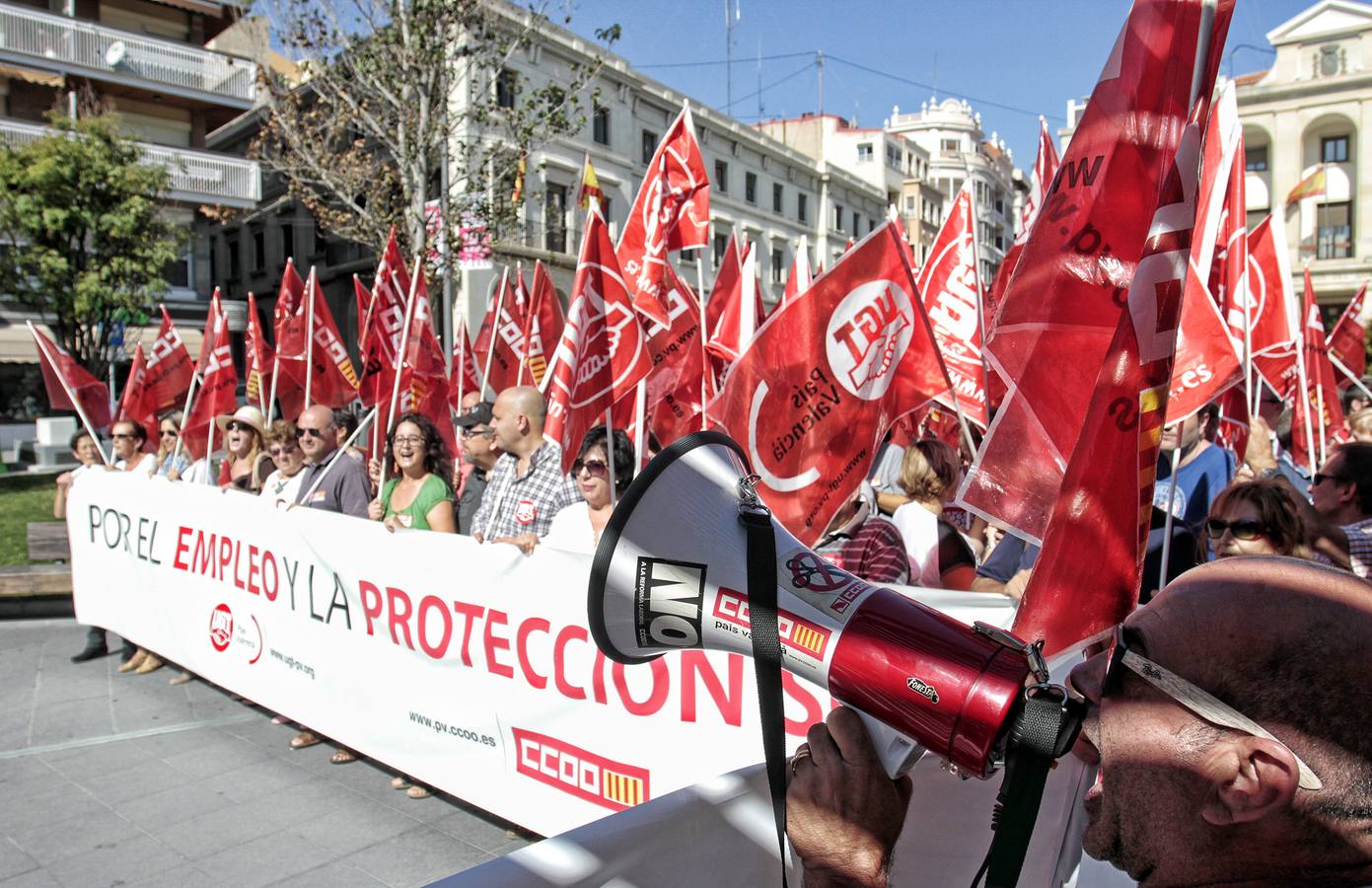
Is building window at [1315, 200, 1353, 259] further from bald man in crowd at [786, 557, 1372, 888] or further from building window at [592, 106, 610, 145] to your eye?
bald man in crowd at [786, 557, 1372, 888]

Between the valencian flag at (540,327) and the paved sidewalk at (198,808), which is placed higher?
the valencian flag at (540,327)

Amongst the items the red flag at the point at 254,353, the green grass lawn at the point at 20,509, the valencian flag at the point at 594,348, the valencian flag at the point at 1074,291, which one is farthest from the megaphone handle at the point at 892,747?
the green grass lawn at the point at 20,509

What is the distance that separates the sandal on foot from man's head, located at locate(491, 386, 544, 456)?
173cm

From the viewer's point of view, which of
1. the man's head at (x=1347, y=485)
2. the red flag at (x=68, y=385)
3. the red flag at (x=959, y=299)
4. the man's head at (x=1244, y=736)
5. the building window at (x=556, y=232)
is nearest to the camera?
the man's head at (x=1244, y=736)

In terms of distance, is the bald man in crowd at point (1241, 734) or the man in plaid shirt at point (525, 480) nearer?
the bald man in crowd at point (1241, 734)

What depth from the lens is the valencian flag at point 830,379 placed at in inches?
144

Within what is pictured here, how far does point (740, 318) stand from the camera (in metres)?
5.97

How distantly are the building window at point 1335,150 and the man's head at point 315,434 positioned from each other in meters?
41.0

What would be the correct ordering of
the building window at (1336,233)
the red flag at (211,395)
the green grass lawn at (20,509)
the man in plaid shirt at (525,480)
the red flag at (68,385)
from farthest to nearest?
the building window at (1336,233), the green grass lawn at (20,509), the red flag at (211,395), the red flag at (68,385), the man in plaid shirt at (525,480)

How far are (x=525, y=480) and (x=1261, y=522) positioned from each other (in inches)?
115

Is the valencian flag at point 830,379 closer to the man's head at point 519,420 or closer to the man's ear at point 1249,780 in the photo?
the man's head at point 519,420

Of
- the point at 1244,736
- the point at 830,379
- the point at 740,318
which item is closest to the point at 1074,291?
→ the point at 1244,736

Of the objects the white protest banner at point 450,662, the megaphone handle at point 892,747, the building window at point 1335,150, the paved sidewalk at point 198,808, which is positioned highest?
the building window at point 1335,150

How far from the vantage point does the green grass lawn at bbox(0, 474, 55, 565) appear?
9.98 m
